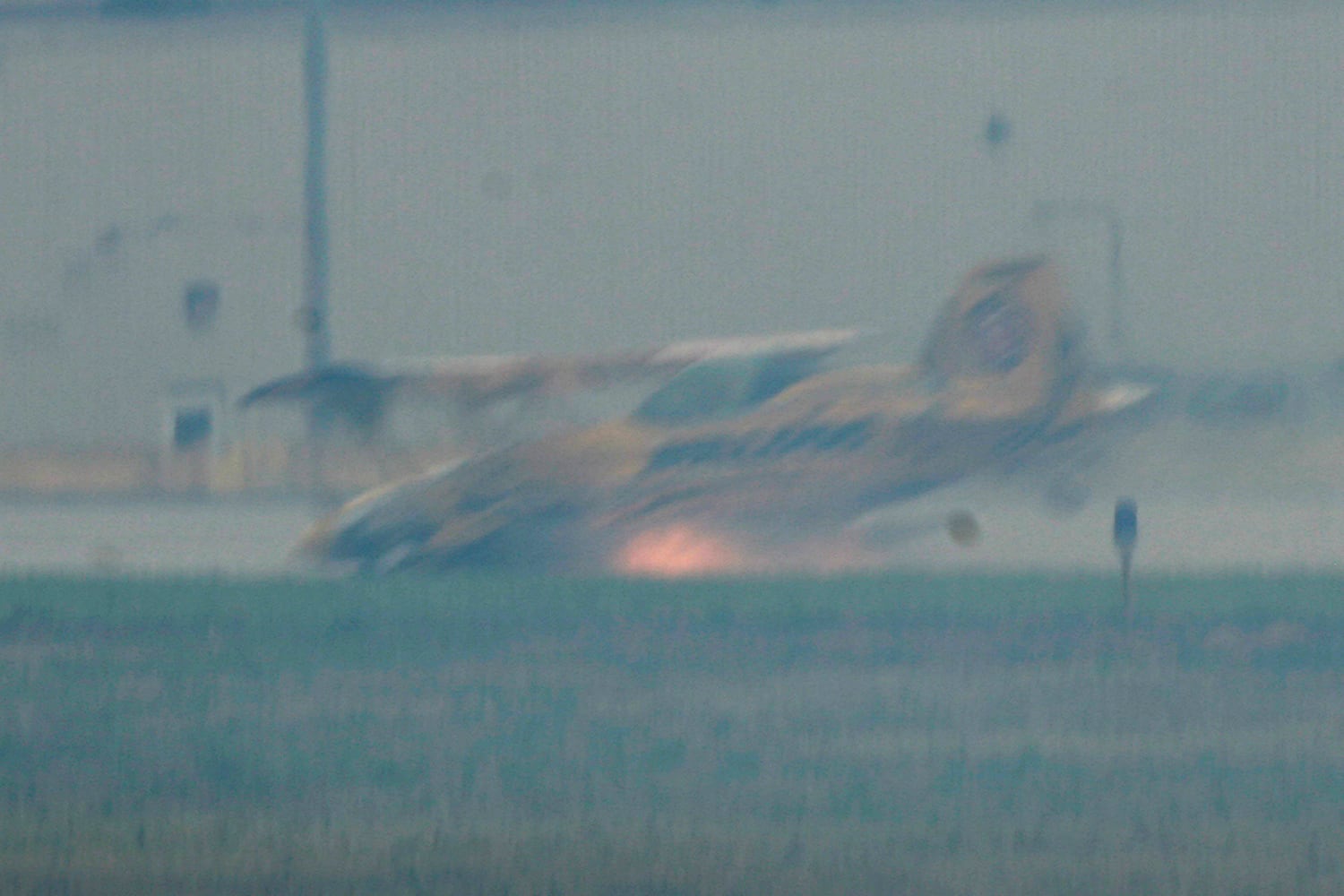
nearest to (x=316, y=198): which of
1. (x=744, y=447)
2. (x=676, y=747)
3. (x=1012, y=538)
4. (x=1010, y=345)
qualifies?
(x=744, y=447)

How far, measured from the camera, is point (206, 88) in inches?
1093

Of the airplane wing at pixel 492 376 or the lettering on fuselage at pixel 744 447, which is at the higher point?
the airplane wing at pixel 492 376

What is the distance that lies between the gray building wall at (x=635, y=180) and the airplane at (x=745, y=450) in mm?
5996

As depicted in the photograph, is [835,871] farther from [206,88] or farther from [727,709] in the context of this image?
[206,88]

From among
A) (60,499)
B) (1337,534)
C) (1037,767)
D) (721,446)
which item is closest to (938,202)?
(1337,534)

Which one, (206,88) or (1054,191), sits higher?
(206,88)

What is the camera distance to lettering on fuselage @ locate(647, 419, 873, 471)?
62.4 feet

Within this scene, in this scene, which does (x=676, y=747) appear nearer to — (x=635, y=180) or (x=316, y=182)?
(x=635, y=180)

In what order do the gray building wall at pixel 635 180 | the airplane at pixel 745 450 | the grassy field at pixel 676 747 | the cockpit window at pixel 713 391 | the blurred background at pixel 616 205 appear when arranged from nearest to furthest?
the grassy field at pixel 676 747
the airplane at pixel 745 450
the cockpit window at pixel 713 391
the blurred background at pixel 616 205
the gray building wall at pixel 635 180

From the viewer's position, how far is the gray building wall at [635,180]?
82.7 ft

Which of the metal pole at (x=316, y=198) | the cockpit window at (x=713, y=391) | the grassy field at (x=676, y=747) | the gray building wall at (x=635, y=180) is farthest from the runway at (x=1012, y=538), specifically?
the grassy field at (x=676, y=747)

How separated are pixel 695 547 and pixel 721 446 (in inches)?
41.0

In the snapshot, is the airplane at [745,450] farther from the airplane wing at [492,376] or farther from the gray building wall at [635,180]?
the gray building wall at [635,180]

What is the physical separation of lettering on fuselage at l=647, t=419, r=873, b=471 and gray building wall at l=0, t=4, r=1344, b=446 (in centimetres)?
740
